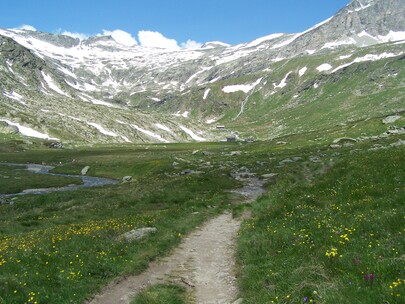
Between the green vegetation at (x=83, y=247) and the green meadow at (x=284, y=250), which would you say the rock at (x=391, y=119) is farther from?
the green vegetation at (x=83, y=247)

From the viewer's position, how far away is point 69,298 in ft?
40.9

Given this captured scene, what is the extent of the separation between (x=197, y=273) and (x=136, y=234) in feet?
15.9


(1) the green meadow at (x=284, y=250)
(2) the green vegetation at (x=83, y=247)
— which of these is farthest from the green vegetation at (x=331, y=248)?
(2) the green vegetation at (x=83, y=247)

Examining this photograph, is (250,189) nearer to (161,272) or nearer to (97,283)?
(161,272)

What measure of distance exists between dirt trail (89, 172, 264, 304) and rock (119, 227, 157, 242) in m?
1.94

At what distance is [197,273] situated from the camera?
16281 millimetres

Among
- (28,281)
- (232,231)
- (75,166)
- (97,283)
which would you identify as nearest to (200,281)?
(97,283)

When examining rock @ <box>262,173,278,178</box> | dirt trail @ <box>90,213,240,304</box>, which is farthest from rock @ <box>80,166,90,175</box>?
dirt trail @ <box>90,213,240,304</box>

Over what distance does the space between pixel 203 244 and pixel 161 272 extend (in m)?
4.73

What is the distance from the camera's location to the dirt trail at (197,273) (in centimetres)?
1374

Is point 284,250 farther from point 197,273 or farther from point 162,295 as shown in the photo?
point 162,295

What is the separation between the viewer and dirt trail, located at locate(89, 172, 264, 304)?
13742 millimetres

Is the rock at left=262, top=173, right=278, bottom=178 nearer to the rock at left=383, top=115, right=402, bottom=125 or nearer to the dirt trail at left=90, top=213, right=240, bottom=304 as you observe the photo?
the dirt trail at left=90, top=213, right=240, bottom=304

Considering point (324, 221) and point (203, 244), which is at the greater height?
point (324, 221)
